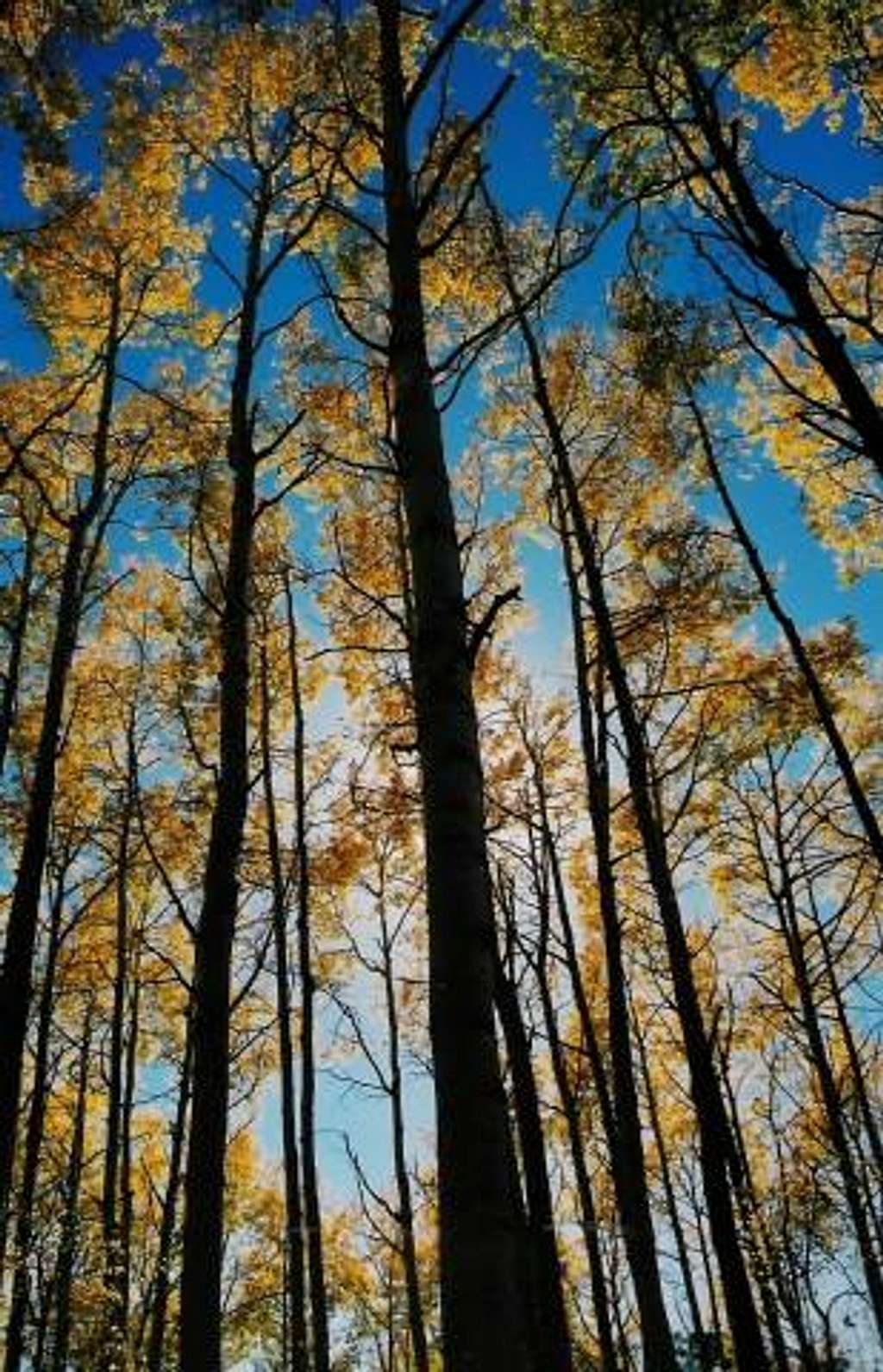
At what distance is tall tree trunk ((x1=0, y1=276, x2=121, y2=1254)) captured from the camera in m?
8.52

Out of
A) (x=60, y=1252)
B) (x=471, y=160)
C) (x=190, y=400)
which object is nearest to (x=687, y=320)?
(x=471, y=160)

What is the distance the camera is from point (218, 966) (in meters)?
7.38

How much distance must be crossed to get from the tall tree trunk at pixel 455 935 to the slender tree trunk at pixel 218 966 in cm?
375

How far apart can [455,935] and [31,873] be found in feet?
Answer: 23.4

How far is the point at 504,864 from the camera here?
12984mm

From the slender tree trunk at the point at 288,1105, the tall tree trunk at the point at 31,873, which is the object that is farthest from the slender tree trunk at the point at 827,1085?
the tall tree trunk at the point at 31,873

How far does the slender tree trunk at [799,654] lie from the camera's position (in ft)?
34.4

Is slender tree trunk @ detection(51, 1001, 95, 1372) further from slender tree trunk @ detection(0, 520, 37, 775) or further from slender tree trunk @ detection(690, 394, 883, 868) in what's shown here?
slender tree trunk @ detection(690, 394, 883, 868)

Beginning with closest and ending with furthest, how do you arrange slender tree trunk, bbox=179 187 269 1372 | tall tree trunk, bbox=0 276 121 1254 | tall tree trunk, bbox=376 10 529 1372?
tall tree trunk, bbox=376 10 529 1372 → slender tree trunk, bbox=179 187 269 1372 → tall tree trunk, bbox=0 276 121 1254

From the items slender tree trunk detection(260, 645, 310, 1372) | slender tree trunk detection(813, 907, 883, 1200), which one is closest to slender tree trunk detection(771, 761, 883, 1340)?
slender tree trunk detection(813, 907, 883, 1200)

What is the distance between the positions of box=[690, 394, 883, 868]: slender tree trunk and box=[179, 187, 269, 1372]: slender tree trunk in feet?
17.2

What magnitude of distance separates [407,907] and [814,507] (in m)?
8.04

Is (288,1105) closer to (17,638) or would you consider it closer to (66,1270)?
(66,1270)

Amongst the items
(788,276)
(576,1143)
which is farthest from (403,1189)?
(788,276)
